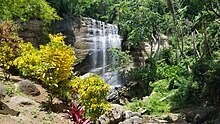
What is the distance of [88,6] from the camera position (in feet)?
91.3

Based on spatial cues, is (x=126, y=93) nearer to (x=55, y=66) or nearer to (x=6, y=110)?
(x=55, y=66)

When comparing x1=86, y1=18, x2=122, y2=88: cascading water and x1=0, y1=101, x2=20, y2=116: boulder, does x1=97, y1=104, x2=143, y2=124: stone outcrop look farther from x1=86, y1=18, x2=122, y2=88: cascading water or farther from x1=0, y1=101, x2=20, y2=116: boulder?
x1=86, y1=18, x2=122, y2=88: cascading water

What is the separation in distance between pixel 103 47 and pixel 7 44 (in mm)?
11926

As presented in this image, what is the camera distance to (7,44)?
11.2 metres

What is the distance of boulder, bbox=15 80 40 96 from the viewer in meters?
11.5

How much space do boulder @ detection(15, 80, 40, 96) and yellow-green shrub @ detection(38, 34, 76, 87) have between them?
141 centimetres

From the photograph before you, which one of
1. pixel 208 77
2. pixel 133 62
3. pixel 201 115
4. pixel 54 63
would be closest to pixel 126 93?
pixel 133 62

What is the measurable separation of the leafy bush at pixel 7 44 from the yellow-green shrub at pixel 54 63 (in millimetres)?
1484

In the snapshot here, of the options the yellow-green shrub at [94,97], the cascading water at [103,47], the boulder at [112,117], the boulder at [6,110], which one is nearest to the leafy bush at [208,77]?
the boulder at [112,117]

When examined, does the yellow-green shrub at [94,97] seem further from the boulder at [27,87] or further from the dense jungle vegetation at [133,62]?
the boulder at [27,87]

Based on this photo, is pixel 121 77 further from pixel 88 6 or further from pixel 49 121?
pixel 49 121

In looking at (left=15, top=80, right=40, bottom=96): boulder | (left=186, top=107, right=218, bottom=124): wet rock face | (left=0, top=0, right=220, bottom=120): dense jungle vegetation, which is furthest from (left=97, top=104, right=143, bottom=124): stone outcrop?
(left=15, top=80, right=40, bottom=96): boulder

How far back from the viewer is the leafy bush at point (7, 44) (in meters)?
11.0

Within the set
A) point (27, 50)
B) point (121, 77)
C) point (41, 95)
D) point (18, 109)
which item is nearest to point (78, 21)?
point (121, 77)
